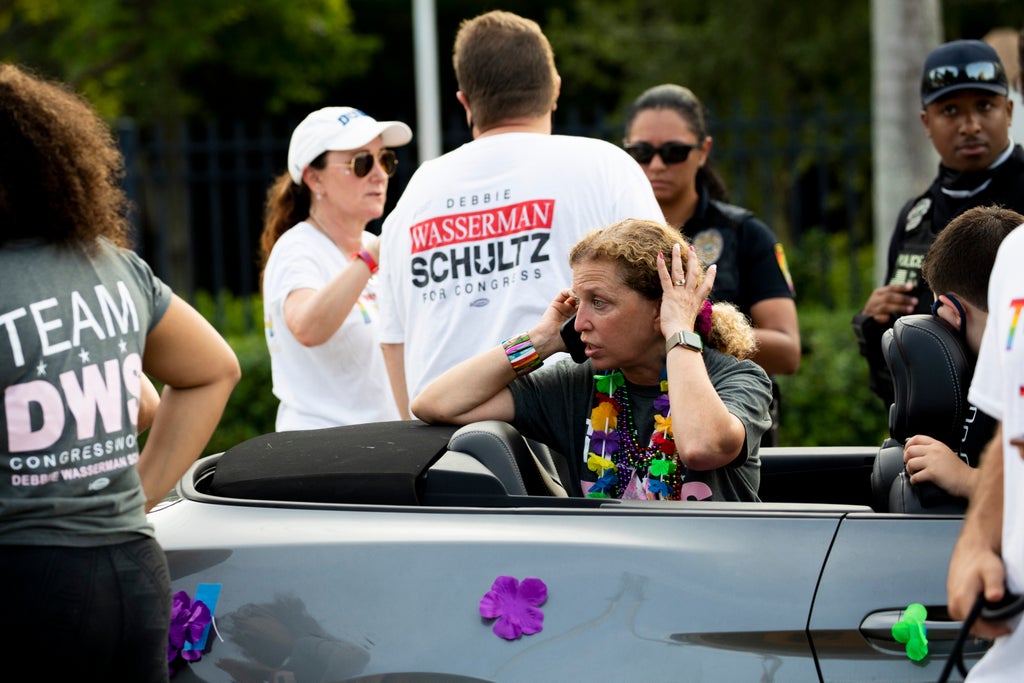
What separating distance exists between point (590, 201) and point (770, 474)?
34.7 inches

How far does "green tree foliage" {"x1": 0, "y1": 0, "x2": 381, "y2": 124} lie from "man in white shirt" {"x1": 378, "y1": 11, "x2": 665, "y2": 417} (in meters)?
9.47

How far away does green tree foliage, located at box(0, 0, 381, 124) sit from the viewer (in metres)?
12.8

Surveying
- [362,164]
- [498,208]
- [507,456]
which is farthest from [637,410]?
[362,164]

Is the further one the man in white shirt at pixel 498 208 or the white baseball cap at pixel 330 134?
the white baseball cap at pixel 330 134

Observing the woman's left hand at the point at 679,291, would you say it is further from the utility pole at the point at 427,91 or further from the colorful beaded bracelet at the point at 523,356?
the utility pole at the point at 427,91

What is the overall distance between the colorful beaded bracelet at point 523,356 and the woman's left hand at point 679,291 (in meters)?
0.39

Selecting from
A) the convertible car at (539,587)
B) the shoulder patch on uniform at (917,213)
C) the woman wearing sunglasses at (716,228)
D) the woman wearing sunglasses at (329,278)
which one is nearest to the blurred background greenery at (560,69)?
the woman wearing sunglasses at (716,228)

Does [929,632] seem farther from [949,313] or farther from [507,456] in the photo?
[507,456]

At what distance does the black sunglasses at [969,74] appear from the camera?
409cm

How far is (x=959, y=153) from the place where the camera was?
13.4 feet

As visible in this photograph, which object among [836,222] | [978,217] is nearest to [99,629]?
[978,217]

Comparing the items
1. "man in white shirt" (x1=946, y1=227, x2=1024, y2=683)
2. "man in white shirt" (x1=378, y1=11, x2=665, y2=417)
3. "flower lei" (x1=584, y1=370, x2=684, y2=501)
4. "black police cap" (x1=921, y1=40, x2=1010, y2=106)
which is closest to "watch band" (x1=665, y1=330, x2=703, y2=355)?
"flower lei" (x1=584, y1=370, x2=684, y2=501)

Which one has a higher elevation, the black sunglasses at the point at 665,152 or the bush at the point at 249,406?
the black sunglasses at the point at 665,152

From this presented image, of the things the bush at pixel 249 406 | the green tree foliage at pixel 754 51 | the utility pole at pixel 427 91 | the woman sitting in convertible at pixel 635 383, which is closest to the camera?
the woman sitting in convertible at pixel 635 383
